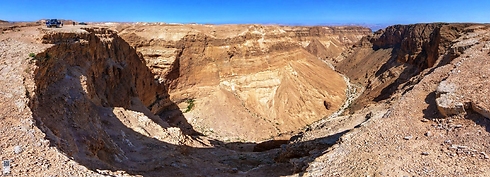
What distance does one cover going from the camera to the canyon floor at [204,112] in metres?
9.82

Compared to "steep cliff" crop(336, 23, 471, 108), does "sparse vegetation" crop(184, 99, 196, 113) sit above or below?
below

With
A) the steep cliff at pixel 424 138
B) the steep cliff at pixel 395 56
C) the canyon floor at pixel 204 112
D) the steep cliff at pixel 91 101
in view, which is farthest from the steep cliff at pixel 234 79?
the steep cliff at pixel 424 138

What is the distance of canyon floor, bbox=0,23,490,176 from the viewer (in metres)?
→ 9.82

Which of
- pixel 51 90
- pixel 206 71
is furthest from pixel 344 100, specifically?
pixel 51 90

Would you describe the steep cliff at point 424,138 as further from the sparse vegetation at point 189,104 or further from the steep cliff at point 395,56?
the sparse vegetation at point 189,104

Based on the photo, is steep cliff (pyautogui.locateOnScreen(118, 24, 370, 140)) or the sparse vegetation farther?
the sparse vegetation

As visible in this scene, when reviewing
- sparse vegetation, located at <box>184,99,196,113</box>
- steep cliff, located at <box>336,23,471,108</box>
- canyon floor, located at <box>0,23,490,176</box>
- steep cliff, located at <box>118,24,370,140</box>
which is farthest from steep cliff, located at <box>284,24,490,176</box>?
sparse vegetation, located at <box>184,99,196,113</box>

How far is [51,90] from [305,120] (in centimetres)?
3156

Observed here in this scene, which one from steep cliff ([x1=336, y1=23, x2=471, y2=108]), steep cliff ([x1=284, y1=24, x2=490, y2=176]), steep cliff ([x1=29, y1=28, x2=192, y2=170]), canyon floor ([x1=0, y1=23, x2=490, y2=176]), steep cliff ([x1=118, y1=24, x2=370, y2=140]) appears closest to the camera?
steep cliff ([x1=284, y1=24, x2=490, y2=176])

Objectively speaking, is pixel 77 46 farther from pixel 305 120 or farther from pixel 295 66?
pixel 295 66

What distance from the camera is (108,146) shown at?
13.5m

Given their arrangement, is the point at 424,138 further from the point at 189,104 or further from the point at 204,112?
the point at 189,104

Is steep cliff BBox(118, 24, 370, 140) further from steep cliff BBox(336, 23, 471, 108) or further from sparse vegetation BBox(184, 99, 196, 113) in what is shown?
steep cliff BBox(336, 23, 471, 108)

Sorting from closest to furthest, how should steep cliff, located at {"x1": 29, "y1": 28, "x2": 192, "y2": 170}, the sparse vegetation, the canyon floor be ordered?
the canyon floor, steep cliff, located at {"x1": 29, "y1": 28, "x2": 192, "y2": 170}, the sparse vegetation
